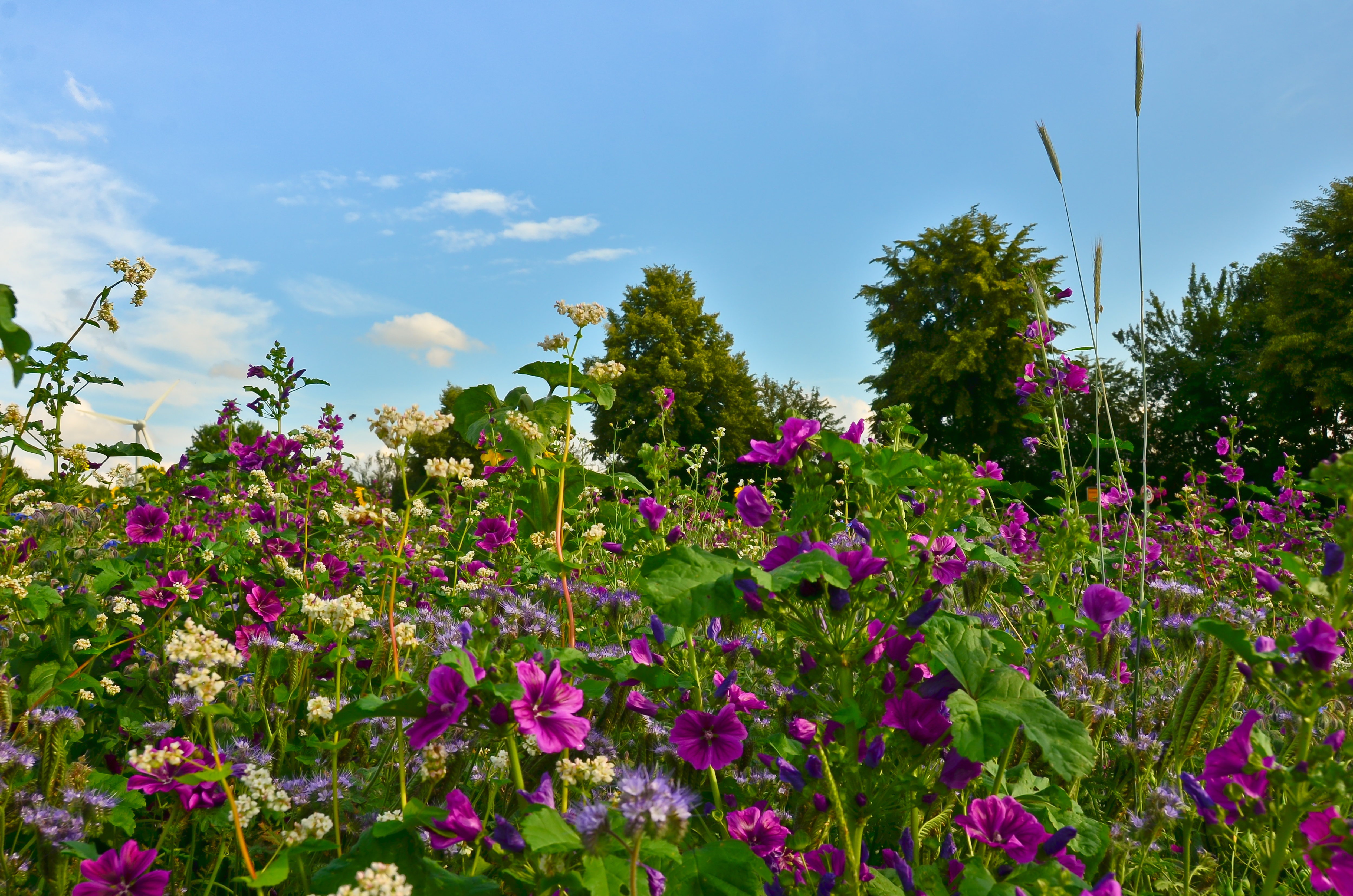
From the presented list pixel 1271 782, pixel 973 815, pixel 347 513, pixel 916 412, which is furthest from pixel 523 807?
pixel 916 412

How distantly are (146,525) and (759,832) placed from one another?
10.4 ft

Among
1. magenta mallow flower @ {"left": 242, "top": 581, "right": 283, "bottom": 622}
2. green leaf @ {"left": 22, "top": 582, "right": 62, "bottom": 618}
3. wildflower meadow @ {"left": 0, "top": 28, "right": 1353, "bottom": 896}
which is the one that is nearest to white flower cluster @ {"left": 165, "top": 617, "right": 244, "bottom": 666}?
wildflower meadow @ {"left": 0, "top": 28, "right": 1353, "bottom": 896}

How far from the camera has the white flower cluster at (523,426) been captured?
83.5 inches

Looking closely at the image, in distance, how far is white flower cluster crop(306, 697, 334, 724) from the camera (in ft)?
5.09

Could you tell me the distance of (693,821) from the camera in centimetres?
179

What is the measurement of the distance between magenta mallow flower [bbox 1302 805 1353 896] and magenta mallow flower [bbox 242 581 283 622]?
3.19 m

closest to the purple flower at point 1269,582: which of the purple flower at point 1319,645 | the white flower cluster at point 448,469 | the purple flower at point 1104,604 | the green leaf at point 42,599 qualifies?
the purple flower at point 1319,645

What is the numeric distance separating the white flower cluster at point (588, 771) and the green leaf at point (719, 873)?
20 centimetres

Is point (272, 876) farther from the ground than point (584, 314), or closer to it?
closer to it

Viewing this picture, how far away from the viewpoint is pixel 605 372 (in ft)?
7.82

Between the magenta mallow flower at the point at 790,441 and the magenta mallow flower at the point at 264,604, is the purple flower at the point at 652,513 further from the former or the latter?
the magenta mallow flower at the point at 264,604

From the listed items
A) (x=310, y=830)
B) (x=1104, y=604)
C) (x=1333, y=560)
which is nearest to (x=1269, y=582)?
(x=1333, y=560)

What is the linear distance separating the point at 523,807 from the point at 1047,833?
113cm

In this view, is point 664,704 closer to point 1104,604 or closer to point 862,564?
point 862,564
